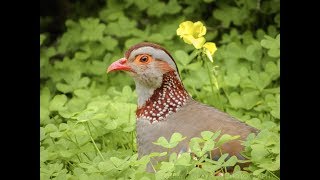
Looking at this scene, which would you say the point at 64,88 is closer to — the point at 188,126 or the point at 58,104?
the point at 58,104

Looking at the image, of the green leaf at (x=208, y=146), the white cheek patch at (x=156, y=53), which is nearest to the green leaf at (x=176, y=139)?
the green leaf at (x=208, y=146)

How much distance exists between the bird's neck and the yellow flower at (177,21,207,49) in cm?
26

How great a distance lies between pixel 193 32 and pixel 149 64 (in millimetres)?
309

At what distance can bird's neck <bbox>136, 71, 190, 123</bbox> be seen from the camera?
12.6ft

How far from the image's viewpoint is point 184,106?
3855 millimetres

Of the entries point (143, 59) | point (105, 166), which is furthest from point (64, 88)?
point (105, 166)

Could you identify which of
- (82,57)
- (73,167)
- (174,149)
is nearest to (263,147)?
(174,149)

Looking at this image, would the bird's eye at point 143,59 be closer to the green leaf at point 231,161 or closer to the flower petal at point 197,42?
the flower petal at point 197,42

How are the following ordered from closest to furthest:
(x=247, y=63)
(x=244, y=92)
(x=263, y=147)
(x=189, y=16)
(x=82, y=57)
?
(x=263, y=147)
(x=244, y=92)
(x=247, y=63)
(x=82, y=57)
(x=189, y=16)

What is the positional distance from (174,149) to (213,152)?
200mm

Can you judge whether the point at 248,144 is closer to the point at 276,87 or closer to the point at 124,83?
the point at 276,87

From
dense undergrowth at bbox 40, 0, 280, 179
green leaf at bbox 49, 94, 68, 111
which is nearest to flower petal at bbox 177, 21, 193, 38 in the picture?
dense undergrowth at bbox 40, 0, 280, 179

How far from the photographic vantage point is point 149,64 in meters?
3.88

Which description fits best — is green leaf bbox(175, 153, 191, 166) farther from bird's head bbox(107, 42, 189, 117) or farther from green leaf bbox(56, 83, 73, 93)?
green leaf bbox(56, 83, 73, 93)
